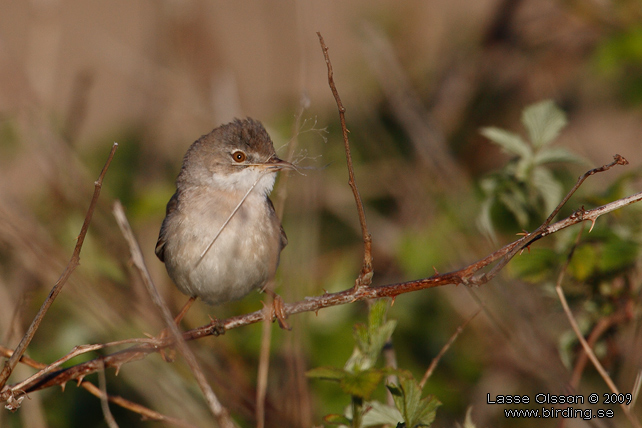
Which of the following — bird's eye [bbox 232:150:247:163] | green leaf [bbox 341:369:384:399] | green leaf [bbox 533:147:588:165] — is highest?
bird's eye [bbox 232:150:247:163]

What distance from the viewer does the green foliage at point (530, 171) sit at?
116 inches

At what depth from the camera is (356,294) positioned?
2.20 meters

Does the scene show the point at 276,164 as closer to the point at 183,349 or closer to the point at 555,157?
the point at 555,157

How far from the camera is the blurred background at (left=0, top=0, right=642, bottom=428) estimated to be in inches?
128

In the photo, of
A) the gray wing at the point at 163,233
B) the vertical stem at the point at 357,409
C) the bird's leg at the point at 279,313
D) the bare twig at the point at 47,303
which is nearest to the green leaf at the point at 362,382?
the vertical stem at the point at 357,409

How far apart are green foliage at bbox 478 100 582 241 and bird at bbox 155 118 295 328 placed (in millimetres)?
1004

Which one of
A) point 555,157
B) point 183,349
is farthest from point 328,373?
point 555,157

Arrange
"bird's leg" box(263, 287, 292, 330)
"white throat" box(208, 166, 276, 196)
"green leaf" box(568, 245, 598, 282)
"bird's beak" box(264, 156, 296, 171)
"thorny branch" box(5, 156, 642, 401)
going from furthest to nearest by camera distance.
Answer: "white throat" box(208, 166, 276, 196), "bird's beak" box(264, 156, 296, 171), "green leaf" box(568, 245, 598, 282), "bird's leg" box(263, 287, 292, 330), "thorny branch" box(5, 156, 642, 401)

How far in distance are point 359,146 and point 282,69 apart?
1161 millimetres

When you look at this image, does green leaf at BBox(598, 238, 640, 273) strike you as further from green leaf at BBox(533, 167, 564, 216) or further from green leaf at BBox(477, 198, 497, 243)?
green leaf at BBox(477, 198, 497, 243)

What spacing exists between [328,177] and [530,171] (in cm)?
333

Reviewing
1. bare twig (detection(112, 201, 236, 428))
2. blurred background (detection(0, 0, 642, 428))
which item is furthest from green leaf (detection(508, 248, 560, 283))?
bare twig (detection(112, 201, 236, 428))

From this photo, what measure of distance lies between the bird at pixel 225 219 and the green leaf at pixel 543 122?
3.79ft

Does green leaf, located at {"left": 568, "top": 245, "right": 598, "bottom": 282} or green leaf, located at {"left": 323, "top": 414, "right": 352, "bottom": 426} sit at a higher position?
green leaf, located at {"left": 568, "top": 245, "right": 598, "bottom": 282}
